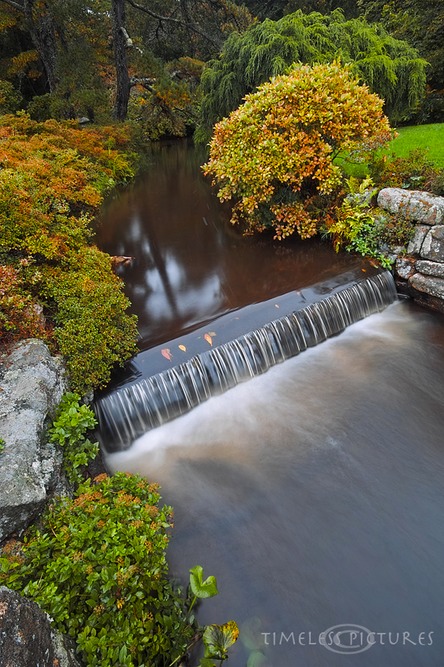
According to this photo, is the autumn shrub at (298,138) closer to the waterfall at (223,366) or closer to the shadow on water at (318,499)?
the waterfall at (223,366)

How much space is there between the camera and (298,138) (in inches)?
301

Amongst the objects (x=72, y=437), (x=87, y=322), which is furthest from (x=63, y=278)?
(x=72, y=437)

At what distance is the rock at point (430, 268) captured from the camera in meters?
6.48

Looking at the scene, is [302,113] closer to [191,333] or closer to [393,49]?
[191,333]

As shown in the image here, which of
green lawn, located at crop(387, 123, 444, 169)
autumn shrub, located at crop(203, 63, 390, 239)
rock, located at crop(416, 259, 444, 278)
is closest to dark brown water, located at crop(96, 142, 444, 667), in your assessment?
rock, located at crop(416, 259, 444, 278)

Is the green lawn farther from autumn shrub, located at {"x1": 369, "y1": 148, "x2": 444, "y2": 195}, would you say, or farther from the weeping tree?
the weeping tree

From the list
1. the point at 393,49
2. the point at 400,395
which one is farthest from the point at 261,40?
the point at 400,395

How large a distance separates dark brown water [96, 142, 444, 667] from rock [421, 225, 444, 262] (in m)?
0.94

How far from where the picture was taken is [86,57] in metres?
15.2

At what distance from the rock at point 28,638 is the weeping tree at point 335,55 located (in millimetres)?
12018

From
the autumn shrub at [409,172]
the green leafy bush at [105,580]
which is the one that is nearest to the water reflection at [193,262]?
the autumn shrub at [409,172]

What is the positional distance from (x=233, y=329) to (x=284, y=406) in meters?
1.35

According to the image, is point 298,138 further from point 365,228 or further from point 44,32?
point 44,32

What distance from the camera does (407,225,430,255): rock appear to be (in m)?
6.82
